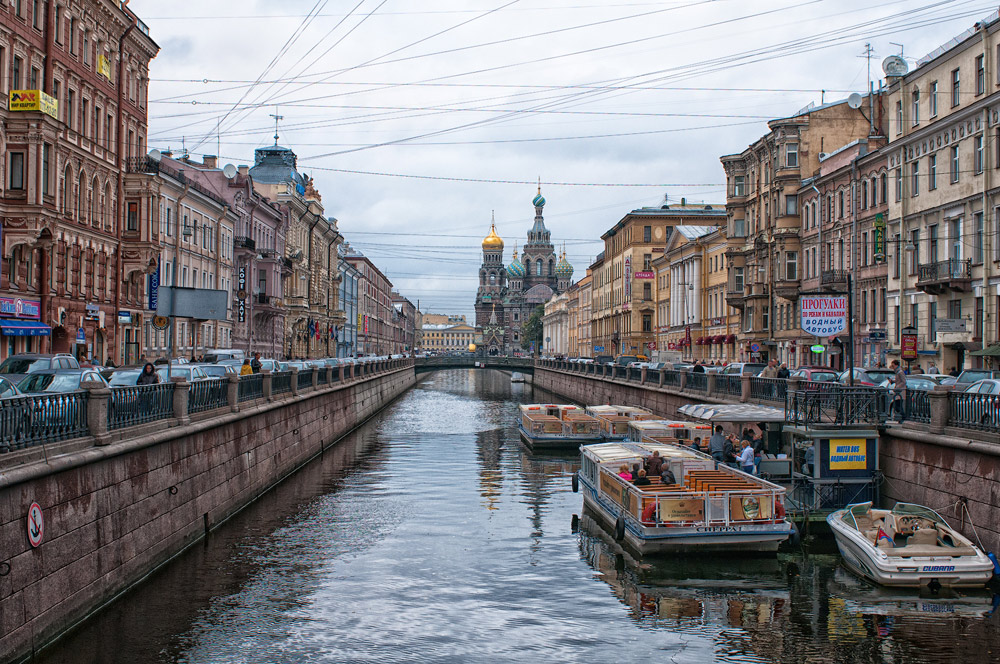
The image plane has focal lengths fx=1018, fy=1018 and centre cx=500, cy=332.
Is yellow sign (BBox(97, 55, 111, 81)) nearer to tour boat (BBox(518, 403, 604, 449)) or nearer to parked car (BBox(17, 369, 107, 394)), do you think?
tour boat (BBox(518, 403, 604, 449))

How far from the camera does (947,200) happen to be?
1601 inches

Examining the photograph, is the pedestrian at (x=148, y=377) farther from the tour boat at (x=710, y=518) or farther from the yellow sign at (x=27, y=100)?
the yellow sign at (x=27, y=100)

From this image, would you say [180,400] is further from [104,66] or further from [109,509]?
[104,66]

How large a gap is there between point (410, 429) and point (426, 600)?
39370 millimetres

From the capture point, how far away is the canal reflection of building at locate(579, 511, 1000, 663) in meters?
15.9

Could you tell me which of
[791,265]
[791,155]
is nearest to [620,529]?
[791,265]

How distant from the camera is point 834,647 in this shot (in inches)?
635

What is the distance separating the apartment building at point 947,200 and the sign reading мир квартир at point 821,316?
11.4 m

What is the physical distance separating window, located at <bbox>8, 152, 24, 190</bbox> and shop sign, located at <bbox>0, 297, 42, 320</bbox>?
4172 mm

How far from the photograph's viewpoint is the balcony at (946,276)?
39.2 metres

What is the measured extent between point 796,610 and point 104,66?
3947 cm

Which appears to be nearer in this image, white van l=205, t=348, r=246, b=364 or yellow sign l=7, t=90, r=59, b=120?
yellow sign l=7, t=90, r=59, b=120

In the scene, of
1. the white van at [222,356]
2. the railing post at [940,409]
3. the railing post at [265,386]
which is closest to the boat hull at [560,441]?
the white van at [222,356]

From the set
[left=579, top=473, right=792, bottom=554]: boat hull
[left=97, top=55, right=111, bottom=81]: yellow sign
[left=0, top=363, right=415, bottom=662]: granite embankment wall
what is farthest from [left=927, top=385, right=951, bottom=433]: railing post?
[left=97, top=55, right=111, bottom=81]: yellow sign
